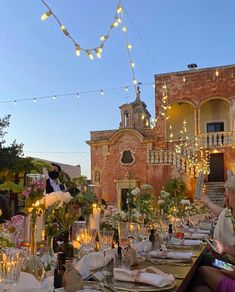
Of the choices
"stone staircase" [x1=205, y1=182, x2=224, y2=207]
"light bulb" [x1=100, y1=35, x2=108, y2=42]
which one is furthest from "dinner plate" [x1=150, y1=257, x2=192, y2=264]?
"stone staircase" [x1=205, y1=182, x2=224, y2=207]

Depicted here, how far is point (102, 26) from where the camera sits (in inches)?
221

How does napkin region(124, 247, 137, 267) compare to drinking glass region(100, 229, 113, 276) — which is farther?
drinking glass region(100, 229, 113, 276)

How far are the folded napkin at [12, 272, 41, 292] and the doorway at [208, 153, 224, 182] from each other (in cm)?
1472

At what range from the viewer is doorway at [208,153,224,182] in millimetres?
15641

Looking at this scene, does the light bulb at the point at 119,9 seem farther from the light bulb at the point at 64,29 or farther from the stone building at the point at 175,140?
the stone building at the point at 175,140

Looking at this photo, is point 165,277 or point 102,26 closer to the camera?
point 165,277

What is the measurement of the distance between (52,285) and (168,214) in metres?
2.97

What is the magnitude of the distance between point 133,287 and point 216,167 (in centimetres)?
1480

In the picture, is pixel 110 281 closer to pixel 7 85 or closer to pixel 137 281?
pixel 137 281

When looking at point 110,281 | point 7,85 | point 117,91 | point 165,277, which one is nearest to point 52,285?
point 110,281

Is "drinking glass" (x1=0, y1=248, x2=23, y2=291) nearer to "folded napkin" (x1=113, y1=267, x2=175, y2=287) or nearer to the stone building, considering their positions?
"folded napkin" (x1=113, y1=267, x2=175, y2=287)

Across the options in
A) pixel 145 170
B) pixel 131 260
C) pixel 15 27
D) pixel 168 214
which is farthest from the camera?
pixel 145 170

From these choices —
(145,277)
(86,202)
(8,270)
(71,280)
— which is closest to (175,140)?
(86,202)

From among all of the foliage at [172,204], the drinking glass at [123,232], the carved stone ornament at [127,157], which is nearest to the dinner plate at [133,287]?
the drinking glass at [123,232]
